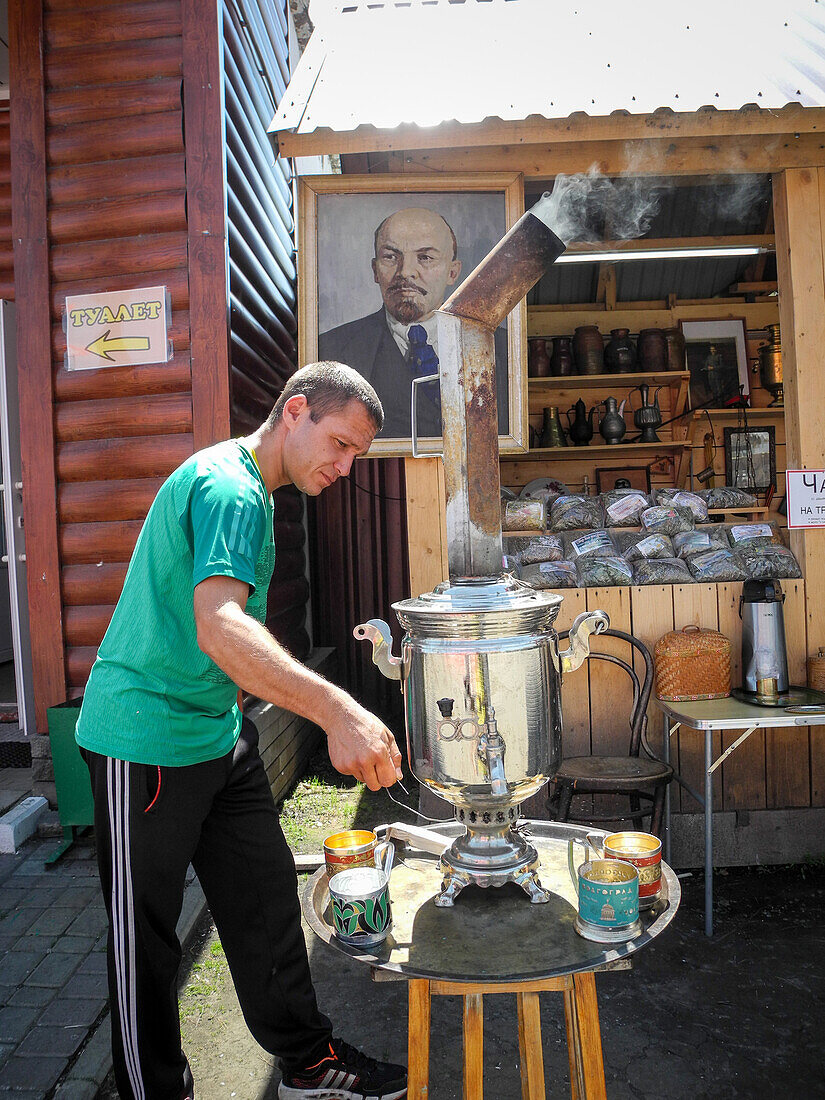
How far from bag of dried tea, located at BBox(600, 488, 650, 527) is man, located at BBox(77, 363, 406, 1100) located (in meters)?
2.41

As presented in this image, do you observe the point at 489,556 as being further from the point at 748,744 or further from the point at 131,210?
the point at 131,210

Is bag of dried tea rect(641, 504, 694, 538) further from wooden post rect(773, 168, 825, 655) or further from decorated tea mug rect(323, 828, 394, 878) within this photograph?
decorated tea mug rect(323, 828, 394, 878)

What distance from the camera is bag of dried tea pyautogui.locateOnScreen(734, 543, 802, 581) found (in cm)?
396

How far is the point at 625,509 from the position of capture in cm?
428

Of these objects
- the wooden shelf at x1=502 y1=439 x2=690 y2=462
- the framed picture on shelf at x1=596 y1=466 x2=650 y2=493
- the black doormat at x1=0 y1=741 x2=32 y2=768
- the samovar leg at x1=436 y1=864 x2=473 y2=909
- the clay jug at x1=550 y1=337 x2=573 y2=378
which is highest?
the clay jug at x1=550 y1=337 x2=573 y2=378

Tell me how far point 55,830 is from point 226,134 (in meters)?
3.94

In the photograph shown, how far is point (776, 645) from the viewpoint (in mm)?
3672

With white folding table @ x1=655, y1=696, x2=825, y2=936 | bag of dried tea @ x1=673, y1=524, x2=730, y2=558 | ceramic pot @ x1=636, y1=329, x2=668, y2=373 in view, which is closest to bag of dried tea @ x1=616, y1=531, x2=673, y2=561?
bag of dried tea @ x1=673, y1=524, x2=730, y2=558

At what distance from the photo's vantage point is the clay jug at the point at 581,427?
7.07 metres

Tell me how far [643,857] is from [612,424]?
572 cm

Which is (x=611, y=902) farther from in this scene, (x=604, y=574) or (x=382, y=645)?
(x=604, y=574)

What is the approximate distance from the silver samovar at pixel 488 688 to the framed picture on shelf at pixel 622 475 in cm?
553

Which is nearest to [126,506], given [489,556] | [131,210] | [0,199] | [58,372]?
[58,372]

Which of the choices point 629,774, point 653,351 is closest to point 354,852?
point 629,774
